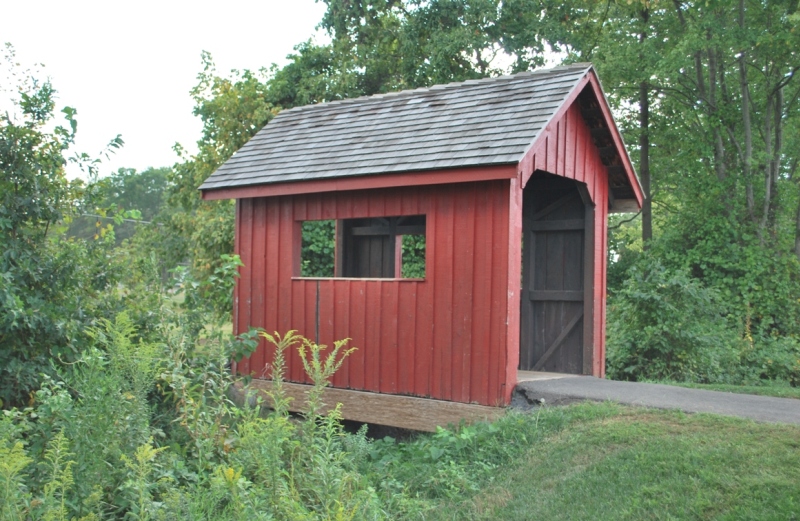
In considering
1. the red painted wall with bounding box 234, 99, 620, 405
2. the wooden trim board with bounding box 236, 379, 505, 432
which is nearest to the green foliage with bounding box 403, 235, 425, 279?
the red painted wall with bounding box 234, 99, 620, 405

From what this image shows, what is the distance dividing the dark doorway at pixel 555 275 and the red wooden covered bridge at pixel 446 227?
20 mm

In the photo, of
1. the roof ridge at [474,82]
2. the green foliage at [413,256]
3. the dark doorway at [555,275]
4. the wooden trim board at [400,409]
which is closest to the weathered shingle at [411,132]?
the roof ridge at [474,82]

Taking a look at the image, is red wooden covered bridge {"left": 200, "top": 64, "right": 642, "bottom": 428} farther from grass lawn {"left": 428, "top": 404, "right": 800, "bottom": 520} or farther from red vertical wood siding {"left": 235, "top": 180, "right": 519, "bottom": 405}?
grass lawn {"left": 428, "top": 404, "right": 800, "bottom": 520}

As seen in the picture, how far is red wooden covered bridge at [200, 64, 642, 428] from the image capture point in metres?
9.05

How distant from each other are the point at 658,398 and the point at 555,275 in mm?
3172

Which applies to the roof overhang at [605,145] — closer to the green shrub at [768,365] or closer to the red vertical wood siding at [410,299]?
the red vertical wood siding at [410,299]

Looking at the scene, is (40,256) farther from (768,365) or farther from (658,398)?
(768,365)

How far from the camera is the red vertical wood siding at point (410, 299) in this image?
355 inches

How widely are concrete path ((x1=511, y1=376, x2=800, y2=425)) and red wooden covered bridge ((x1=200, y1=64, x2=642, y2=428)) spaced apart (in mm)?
324

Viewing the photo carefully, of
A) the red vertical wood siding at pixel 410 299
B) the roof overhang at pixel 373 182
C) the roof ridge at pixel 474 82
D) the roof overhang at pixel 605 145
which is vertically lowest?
the red vertical wood siding at pixel 410 299

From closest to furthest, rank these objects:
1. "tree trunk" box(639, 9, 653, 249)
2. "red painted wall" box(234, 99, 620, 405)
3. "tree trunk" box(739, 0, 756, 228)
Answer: "red painted wall" box(234, 99, 620, 405), "tree trunk" box(739, 0, 756, 228), "tree trunk" box(639, 9, 653, 249)

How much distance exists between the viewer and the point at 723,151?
65.7ft

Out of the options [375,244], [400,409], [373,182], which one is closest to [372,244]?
[375,244]

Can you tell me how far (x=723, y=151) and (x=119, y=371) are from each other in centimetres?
1794
